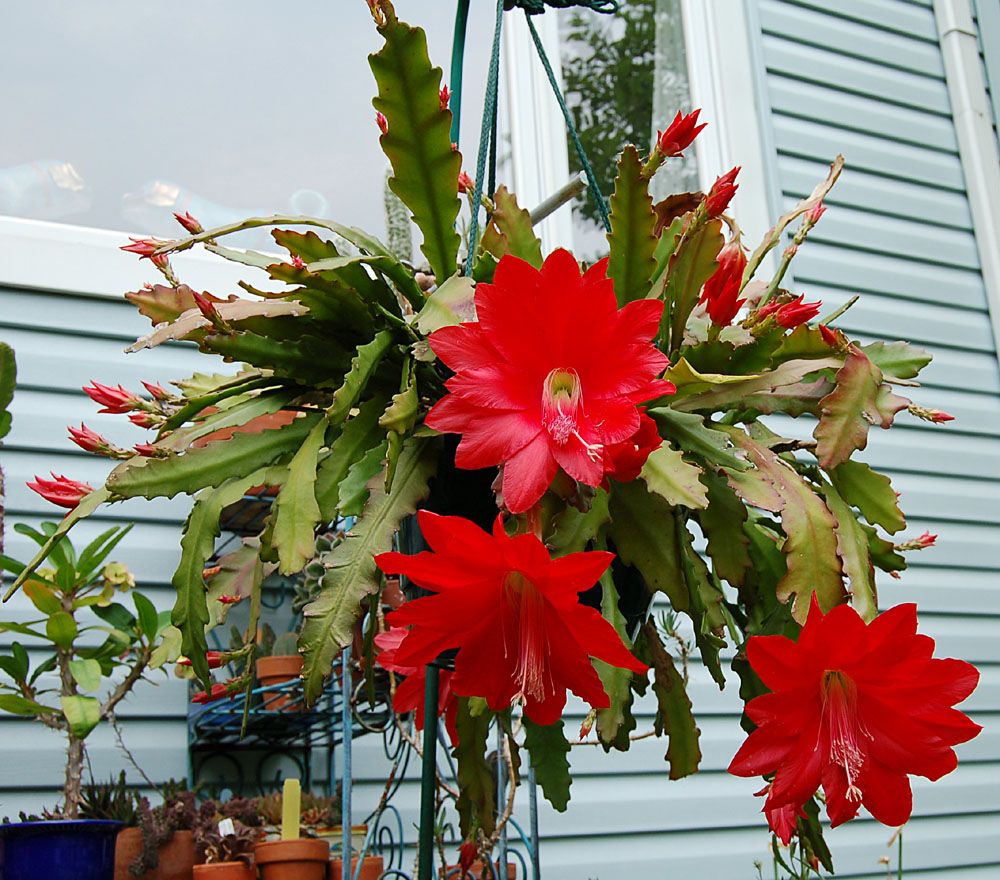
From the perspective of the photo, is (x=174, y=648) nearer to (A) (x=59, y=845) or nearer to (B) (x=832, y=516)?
(B) (x=832, y=516)

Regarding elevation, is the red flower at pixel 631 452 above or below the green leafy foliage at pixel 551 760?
above

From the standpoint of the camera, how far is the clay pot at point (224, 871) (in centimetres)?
207

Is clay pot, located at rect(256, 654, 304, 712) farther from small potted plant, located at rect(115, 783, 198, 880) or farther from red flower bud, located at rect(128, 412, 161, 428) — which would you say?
red flower bud, located at rect(128, 412, 161, 428)

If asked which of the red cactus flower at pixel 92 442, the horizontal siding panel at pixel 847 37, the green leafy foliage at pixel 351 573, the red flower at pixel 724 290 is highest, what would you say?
the horizontal siding panel at pixel 847 37

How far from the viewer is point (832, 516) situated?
36.0 inches

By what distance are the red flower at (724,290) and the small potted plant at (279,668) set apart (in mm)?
1460

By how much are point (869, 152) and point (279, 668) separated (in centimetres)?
269

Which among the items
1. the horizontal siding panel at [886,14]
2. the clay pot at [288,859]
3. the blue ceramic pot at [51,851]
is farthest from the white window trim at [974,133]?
the blue ceramic pot at [51,851]

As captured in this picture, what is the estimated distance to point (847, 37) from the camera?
12.5ft

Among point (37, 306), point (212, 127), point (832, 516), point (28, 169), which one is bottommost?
point (832, 516)

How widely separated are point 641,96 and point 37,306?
7.07 ft

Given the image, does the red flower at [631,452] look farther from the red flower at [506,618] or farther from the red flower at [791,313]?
the red flower at [791,313]

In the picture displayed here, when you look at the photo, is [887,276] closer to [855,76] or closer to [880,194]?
[880,194]

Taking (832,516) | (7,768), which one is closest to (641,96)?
(7,768)
